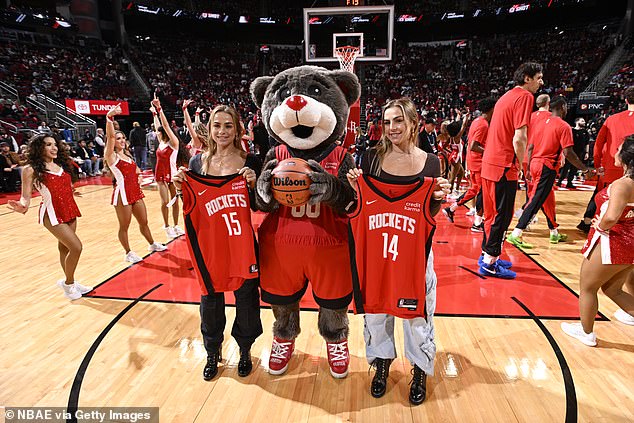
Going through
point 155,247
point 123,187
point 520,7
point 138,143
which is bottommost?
point 155,247

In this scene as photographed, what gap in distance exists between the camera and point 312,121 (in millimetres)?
2127

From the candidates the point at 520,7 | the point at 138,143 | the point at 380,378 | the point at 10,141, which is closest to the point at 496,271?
the point at 380,378

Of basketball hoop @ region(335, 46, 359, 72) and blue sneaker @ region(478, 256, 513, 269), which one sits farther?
basketball hoop @ region(335, 46, 359, 72)

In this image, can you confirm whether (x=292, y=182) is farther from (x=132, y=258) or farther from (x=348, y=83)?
(x=132, y=258)

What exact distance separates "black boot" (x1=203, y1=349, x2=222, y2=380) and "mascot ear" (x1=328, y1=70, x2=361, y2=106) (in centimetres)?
182

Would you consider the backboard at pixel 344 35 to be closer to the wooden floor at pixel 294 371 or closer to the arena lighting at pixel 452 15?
the wooden floor at pixel 294 371

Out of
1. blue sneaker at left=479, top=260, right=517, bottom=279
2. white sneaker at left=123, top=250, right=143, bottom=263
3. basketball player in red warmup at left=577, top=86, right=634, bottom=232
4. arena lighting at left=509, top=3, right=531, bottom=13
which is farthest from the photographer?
arena lighting at left=509, top=3, right=531, bottom=13

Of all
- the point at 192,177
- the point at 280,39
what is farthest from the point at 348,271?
the point at 280,39

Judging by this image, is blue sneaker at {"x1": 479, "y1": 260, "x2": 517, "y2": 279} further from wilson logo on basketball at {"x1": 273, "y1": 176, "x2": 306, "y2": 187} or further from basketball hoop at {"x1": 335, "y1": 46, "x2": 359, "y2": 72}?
basketball hoop at {"x1": 335, "y1": 46, "x2": 359, "y2": 72}

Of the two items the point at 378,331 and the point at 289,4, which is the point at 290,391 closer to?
the point at 378,331

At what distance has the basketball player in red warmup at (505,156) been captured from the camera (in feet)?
11.4

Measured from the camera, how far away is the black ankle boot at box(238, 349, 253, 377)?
7.98 ft

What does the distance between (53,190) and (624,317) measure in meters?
4.89

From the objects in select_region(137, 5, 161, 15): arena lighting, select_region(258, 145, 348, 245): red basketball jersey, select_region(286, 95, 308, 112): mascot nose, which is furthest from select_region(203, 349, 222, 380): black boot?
select_region(137, 5, 161, 15): arena lighting
